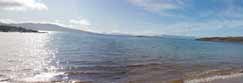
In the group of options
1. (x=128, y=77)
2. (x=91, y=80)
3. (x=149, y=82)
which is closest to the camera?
(x=149, y=82)

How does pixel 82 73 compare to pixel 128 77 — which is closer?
pixel 128 77

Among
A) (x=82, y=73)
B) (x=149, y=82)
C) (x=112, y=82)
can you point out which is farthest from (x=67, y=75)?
(x=149, y=82)

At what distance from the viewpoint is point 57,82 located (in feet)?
64.2

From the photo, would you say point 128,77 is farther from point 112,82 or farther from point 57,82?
point 57,82

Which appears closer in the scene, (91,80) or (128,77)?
(91,80)

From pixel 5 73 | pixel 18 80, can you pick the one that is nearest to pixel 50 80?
pixel 18 80

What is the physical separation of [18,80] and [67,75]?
174 inches

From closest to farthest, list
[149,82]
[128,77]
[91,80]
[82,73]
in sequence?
[149,82]
[91,80]
[128,77]
[82,73]

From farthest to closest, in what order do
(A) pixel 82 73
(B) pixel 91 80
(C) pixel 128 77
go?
(A) pixel 82 73 → (C) pixel 128 77 → (B) pixel 91 80

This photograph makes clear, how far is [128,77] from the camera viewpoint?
74.5 ft

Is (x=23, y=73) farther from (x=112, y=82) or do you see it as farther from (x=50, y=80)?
(x=112, y=82)

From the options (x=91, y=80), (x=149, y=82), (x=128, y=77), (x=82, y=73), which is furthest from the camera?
(x=82, y=73)

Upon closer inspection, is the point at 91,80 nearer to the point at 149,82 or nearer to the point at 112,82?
the point at 112,82

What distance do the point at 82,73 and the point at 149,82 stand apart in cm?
750
